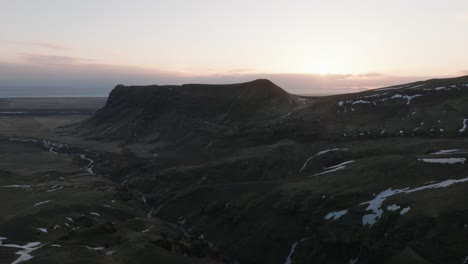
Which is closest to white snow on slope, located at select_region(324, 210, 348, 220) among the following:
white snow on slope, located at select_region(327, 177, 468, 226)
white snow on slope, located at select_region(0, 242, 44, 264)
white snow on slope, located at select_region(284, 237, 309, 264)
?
white snow on slope, located at select_region(327, 177, 468, 226)

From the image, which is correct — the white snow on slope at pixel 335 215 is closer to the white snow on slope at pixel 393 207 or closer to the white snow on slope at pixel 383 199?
the white snow on slope at pixel 383 199

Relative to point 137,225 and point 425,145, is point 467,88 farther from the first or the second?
point 137,225

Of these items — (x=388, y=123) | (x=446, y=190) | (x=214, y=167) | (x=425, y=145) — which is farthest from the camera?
(x=388, y=123)

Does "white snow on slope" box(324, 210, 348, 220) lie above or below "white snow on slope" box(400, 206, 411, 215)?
below

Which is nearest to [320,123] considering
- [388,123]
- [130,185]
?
[388,123]


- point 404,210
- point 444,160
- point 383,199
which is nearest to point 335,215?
point 383,199

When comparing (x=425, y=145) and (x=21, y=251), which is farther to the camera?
(x=425, y=145)

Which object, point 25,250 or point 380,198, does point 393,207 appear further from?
point 25,250

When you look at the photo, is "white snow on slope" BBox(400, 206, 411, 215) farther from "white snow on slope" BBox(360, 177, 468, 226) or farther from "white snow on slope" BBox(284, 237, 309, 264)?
"white snow on slope" BBox(284, 237, 309, 264)
